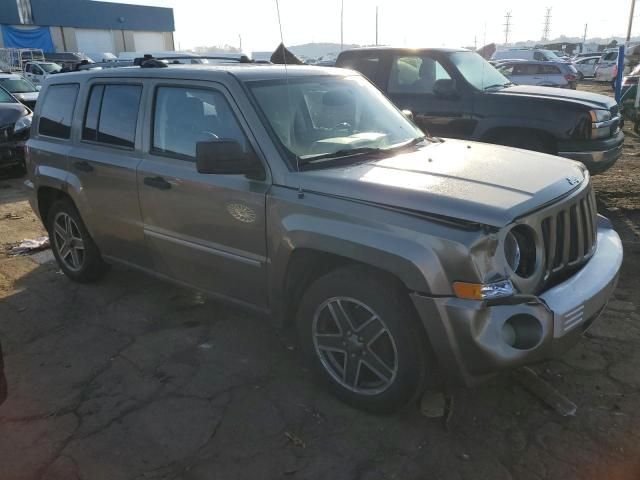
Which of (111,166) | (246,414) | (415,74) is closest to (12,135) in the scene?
(111,166)

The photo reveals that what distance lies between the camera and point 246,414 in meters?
3.13

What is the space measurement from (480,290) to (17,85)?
16.7 metres

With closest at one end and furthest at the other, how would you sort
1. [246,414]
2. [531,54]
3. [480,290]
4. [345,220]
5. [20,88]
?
[480,290], [345,220], [246,414], [20,88], [531,54]

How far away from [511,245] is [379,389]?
41.2 inches

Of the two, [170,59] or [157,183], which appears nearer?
[157,183]

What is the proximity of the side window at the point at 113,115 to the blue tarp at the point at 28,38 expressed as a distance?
43078 mm

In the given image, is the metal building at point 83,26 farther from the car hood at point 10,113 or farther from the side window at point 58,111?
the side window at point 58,111

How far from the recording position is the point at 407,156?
3.48 metres

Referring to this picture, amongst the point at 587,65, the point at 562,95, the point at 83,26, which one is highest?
the point at 83,26

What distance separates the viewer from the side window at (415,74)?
7.25m

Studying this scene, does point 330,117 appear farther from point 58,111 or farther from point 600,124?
point 600,124

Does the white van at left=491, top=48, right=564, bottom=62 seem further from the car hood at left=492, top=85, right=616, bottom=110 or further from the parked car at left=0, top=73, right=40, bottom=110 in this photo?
the parked car at left=0, top=73, right=40, bottom=110

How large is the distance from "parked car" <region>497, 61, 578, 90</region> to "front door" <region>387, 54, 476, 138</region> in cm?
1331

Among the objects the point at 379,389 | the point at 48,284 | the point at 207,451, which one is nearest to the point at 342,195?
the point at 379,389
